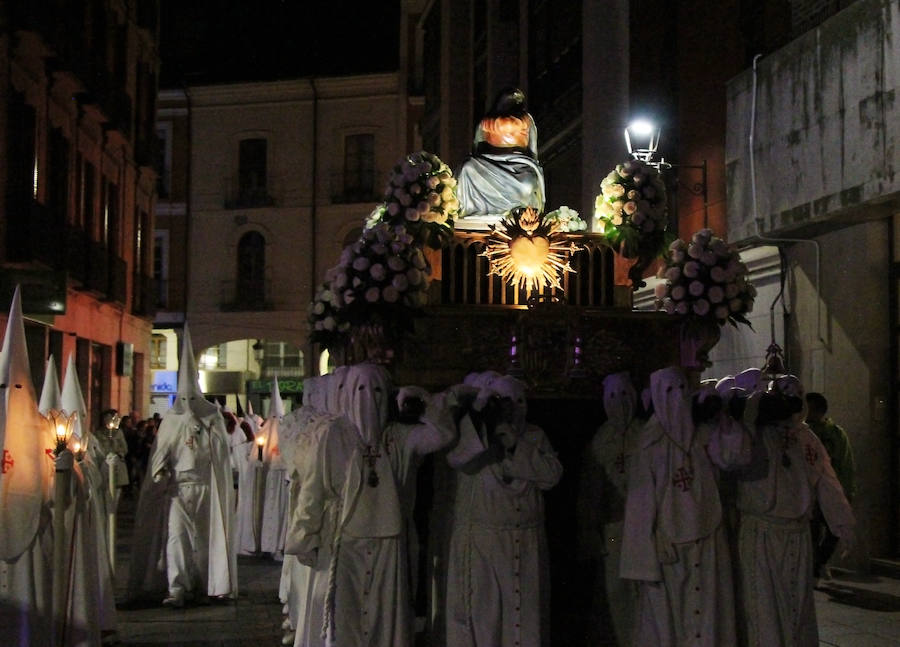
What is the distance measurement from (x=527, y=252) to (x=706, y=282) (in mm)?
1393

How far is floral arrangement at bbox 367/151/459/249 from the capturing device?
9.64 metres

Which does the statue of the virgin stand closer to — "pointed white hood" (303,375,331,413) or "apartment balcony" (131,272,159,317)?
"pointed white hood" (303,375,331,413)

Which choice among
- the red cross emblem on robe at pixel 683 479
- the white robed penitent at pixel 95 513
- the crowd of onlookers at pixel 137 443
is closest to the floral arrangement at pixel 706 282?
the red cross emblem on robe at pixel 683 479

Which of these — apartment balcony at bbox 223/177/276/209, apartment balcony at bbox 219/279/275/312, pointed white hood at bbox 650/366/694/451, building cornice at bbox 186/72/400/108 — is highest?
building cornice at bbox 186/72/400/108

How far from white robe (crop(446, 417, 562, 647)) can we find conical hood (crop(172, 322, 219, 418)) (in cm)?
477

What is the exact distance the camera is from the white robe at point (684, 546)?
7.70 meters

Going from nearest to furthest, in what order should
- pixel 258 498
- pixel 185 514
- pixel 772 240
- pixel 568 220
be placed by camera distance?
pixel 568 220
pixel 185 514
pixel 772 240
pixel 258 498

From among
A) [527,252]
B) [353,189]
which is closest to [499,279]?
[527,252]

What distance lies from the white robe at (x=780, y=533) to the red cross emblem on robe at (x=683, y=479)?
45cm

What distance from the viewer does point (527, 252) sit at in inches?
380

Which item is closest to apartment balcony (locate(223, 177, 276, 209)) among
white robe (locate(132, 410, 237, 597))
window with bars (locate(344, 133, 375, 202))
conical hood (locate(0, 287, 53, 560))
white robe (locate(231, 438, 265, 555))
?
window with bars (locate(344, 133, 375, 202))

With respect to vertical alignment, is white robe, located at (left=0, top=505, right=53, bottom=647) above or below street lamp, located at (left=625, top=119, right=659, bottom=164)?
below

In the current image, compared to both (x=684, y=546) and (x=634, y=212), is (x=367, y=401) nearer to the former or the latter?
(x=684, y=546)

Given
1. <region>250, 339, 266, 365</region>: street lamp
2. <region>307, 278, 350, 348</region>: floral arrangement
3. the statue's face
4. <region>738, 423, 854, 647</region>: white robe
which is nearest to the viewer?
<region>738, 423, 854, 647</region>: white robe
